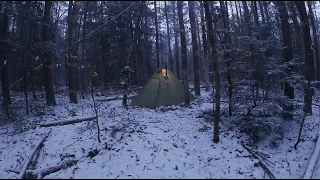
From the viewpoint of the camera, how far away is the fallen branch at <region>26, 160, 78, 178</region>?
23.2ft

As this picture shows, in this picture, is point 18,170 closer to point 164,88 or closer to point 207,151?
point 207,151

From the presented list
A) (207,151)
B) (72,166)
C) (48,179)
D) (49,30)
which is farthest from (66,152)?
(49,30)

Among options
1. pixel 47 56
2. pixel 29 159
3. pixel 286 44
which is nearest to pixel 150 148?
pixel 29 159

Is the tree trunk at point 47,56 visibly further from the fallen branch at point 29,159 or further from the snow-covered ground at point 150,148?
the fallen branch at point 29,159

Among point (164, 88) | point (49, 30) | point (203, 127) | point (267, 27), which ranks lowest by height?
point (203, 127)

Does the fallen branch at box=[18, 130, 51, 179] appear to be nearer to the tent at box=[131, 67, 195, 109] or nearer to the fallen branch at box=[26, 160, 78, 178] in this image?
the fallen branch at box=[26, 160, 78, 178]

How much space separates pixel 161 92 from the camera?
14.8 m

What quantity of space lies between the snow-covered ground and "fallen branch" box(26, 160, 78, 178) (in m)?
0.24

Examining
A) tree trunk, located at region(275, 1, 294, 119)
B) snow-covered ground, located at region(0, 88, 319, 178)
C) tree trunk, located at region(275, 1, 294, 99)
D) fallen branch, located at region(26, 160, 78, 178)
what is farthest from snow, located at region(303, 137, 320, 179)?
Result: fallen branch, located at region(26, 160, 78, 178)

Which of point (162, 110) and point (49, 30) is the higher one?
point (49, 30)

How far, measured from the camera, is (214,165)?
25.5 ft

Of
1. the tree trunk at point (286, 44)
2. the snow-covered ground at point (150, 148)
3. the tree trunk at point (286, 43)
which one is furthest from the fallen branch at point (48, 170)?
the tree trunk at point (286, 43)

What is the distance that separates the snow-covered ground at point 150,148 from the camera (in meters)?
7.33

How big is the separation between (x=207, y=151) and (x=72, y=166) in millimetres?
4464
